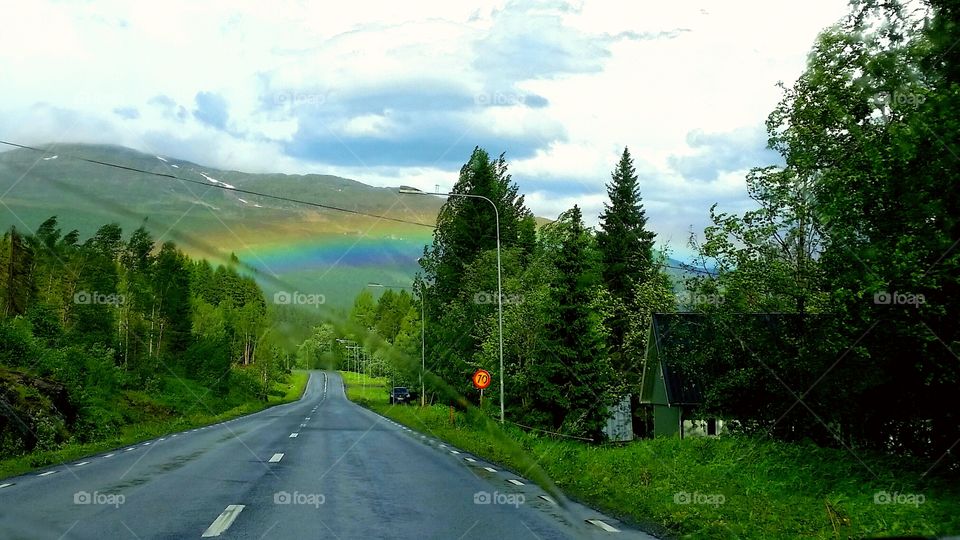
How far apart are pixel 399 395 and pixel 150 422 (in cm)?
4038

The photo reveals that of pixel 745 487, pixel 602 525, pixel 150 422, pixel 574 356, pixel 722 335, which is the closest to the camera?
pixel 602 525

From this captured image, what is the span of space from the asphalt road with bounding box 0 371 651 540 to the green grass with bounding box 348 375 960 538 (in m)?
0.95

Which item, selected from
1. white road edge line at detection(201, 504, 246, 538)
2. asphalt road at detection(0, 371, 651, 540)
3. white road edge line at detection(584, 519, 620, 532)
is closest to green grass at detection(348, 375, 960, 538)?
white road edge line at detection(584, 519, 620, 532)

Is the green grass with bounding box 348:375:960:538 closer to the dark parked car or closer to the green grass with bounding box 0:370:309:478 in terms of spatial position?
the green grass with bounding box 0:370:309:478

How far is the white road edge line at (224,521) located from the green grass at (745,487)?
5037mm

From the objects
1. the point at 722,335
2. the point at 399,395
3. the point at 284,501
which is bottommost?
the point at 399,395

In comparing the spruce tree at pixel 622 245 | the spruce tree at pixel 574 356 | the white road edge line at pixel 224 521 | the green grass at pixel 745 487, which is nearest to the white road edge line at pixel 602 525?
the green grass at pixel 745 487

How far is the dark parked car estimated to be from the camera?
283ft

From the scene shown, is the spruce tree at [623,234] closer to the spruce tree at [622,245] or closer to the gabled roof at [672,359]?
the spruce tree at [622,245]

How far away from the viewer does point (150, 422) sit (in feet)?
163

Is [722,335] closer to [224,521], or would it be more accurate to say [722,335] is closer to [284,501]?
[284,501]

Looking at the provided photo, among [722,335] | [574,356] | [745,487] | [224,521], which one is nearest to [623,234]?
[574,356]

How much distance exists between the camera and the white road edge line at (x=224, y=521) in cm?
841

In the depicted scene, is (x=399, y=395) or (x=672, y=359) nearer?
(x=672, y=359)
